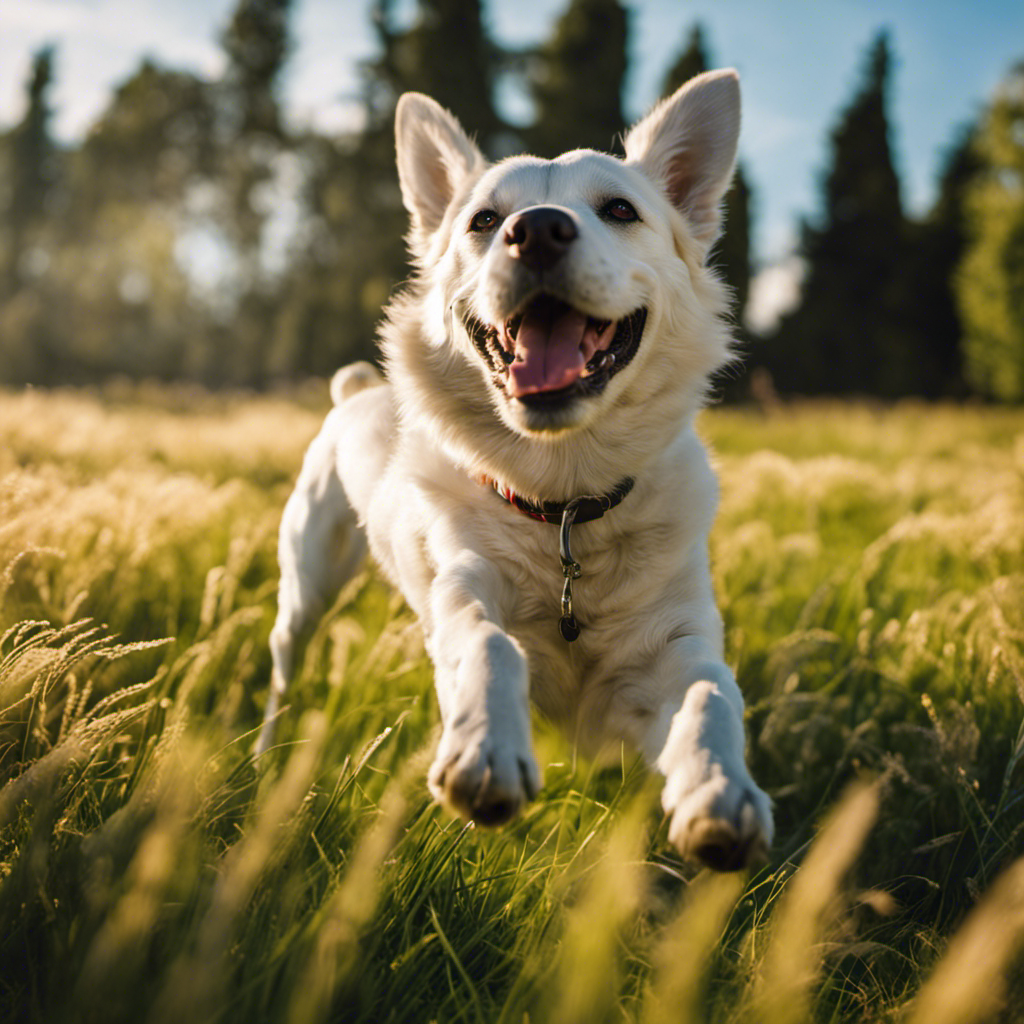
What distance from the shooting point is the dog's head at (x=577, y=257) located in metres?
2.35

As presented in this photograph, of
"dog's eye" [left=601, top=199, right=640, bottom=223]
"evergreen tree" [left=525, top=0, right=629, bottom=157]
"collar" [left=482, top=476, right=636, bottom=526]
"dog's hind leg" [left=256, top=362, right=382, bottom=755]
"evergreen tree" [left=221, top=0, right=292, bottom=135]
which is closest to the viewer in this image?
"collar" [left=482, top=476, right=636, bottom=526]

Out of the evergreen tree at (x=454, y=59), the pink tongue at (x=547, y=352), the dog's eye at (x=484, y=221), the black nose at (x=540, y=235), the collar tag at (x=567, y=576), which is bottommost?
the collar tag at (x=567, y=576)

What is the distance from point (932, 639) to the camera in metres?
3.38

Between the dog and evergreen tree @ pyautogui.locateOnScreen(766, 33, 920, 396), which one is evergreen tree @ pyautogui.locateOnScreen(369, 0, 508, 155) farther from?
the dog

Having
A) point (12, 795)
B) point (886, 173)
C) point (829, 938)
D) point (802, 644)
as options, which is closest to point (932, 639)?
point (802, 644)

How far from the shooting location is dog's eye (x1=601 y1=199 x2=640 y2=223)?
9.14 ft

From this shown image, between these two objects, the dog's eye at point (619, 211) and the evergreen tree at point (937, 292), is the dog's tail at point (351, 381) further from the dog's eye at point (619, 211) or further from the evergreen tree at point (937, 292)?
the evergreen tree at point (937, 292)

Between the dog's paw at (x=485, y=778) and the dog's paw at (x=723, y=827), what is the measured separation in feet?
0.97

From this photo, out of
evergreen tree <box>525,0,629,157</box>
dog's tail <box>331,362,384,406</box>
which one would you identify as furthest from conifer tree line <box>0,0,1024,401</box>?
dog's tail <box>331,362,384,406</box>

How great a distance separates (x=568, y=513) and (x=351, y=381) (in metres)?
2.43

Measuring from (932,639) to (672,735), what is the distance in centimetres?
220

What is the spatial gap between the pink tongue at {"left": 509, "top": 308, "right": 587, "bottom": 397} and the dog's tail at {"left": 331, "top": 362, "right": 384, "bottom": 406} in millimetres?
2048

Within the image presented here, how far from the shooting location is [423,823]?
197 centimetres

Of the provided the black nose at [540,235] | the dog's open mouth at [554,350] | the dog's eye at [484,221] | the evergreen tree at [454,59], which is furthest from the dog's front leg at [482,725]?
the evergreen tree at [454,59]
